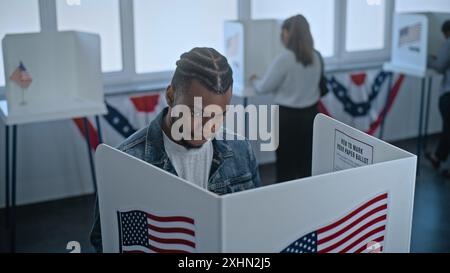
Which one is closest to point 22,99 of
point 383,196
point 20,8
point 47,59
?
point 47,59

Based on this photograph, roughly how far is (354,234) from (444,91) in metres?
3.99

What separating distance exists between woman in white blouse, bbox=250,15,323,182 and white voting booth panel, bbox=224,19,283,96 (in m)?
0.38

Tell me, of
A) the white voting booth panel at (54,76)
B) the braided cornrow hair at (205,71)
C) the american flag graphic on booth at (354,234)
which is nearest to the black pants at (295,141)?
the white voting booth panel at (54,76)

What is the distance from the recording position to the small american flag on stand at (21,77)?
3.80m

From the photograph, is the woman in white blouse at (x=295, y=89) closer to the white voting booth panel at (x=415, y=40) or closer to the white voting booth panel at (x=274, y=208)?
the white voting booth panel at (x=415, y=40)

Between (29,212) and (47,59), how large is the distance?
105 cm

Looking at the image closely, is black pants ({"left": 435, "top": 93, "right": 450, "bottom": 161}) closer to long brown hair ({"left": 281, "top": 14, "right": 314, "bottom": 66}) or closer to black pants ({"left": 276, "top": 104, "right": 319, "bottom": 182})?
black pants ({"left": 276, "top": 104, "right": 319, "bottom": 182})

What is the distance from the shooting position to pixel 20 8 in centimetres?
432

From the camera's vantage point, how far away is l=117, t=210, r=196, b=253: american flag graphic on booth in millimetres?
1091

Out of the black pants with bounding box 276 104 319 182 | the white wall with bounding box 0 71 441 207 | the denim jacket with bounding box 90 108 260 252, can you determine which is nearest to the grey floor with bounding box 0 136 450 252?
the white wall with bounding box 0 71 441 207

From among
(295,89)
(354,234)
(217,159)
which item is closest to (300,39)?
(295,89)

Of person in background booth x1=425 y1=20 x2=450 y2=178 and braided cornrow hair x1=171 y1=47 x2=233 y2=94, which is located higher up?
braided cornrow hair x1=171 y1=47 x2=233 y2=94

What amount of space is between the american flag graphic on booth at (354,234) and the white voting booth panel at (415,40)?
13.0 ft

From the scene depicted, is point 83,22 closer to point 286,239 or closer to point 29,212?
point 29,212
